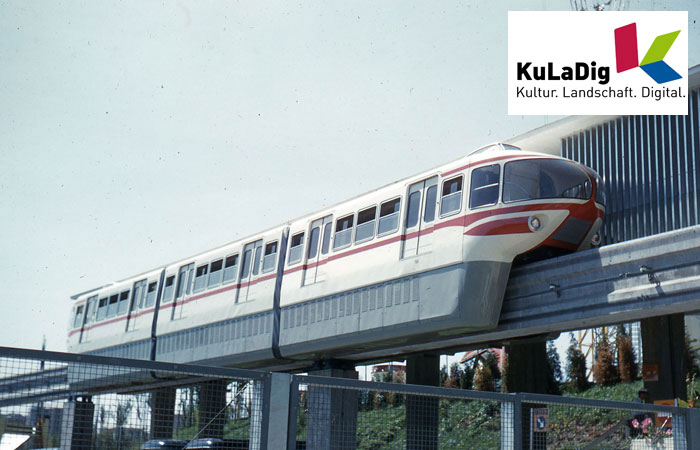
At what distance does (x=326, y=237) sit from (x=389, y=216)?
2447 mm

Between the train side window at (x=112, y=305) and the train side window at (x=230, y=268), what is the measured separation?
24.0 feet

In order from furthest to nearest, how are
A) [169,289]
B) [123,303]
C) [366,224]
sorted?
1. [123,303]
2. [169,289]
3. [366,224]

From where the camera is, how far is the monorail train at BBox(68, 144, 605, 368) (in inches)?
628

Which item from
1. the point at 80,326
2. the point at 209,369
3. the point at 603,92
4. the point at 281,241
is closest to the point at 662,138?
the point at 603,92

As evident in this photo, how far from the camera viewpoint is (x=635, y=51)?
1714cm

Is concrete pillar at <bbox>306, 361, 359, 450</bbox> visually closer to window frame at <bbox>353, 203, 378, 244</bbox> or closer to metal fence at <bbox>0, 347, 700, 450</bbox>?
metal fence at <bbox>0, 347, 700, 450</bbox>

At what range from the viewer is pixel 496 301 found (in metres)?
16.1

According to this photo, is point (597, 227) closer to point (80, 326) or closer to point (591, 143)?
point (591, 143)

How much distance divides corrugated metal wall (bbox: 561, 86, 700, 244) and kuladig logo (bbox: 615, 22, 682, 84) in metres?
1.45

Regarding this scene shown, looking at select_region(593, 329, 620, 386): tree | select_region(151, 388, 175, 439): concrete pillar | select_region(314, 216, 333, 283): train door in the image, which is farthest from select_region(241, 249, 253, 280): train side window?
select_region(151, 388, 175, 439): concrete pillar

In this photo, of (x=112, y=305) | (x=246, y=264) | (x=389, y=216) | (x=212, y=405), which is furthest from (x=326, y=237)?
(x=212, y=405)

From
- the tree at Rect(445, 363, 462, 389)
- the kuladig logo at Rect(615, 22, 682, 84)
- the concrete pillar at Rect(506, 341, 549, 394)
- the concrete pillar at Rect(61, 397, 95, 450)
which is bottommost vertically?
the concrete pillar at Rect(61, 397, 95, 450)

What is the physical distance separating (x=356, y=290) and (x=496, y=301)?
144 inches

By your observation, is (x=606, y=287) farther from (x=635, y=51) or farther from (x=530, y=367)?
(x=530, y=367)
